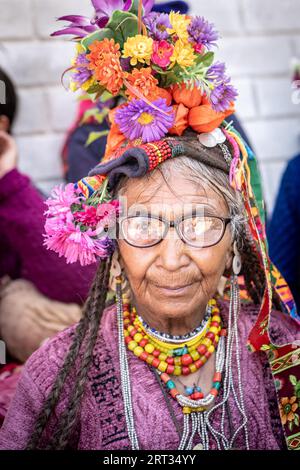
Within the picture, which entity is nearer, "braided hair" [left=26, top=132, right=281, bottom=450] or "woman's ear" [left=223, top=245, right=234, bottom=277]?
"braided hair" [left=26, top=132, right=281, bottom=450]

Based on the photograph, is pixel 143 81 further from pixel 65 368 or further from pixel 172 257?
pixel 65 368

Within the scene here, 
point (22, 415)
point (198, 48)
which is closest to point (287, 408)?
point (22, 415)

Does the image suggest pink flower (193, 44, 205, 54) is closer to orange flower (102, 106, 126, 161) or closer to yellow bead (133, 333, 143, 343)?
orange flower (102, 106, 126, 161)

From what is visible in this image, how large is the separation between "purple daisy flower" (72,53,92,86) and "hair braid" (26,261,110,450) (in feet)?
1.99

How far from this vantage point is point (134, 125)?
1.83 metres

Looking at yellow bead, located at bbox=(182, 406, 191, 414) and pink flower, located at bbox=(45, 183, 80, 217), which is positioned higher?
pink flower, located at bbox=(45, 183, 80, 217)

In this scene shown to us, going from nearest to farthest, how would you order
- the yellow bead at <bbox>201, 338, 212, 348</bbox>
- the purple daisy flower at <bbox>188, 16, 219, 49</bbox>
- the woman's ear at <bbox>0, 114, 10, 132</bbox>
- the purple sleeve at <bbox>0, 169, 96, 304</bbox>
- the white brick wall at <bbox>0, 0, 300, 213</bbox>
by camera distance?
the purple daisy flower at <bbox>188, 16, 219, 49</bbox> < the yellow bead at <bbox>201, 338, 212, 348</bbox> < the purple sleeve at <bbox>0, 169, 96, 304</bbox> < the woman's ear at <bbox>0, 114, 10, 132</bbox> < the white brick wall at <bbox>0, 0, 300, 213</bbox>

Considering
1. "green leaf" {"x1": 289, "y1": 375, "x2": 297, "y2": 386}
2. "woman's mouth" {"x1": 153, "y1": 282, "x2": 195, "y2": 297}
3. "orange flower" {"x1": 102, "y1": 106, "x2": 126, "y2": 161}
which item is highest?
"orange flower" {"x1": 102, "y1": 106, "x2": 126, "y2": 161}

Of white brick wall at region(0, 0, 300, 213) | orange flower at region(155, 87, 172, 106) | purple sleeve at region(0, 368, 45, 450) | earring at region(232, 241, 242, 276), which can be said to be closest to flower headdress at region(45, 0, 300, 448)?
orange flower at region(155, 87, 172, 106)

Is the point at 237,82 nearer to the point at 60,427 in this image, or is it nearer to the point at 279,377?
the point at 279,377

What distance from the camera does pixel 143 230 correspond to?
181 centimetres

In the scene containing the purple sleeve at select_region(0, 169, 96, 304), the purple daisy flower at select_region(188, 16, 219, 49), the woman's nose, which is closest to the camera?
the woman's nose

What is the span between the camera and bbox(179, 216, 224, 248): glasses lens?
5.88ft

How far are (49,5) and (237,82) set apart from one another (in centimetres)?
129
